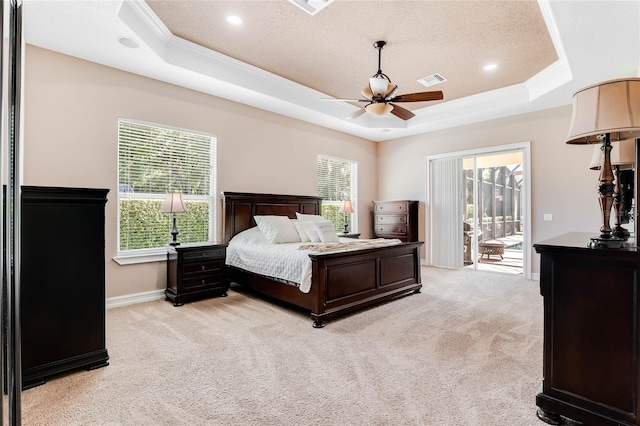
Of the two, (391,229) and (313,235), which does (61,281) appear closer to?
(313,235)

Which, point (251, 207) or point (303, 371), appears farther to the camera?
point (251, 207)

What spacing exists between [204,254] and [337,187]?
11.3 feet

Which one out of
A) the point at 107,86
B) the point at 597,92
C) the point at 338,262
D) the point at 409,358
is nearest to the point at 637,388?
the point at 409,358

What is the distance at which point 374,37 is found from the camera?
3.63 m

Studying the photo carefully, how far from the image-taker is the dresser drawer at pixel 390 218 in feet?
21.6

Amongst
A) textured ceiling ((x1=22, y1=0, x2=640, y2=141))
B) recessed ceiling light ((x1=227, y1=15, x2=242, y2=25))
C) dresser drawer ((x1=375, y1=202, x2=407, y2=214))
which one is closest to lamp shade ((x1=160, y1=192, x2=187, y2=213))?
textured ceiling ((x1=22, y1=0, x2=640, y2=141))

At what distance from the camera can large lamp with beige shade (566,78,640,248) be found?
62.1 inches

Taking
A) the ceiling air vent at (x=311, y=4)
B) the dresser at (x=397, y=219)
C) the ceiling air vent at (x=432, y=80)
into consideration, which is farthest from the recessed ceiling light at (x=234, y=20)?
the dresser at (x=397, y=219)

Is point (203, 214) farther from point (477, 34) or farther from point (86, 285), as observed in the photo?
point (477, 34)

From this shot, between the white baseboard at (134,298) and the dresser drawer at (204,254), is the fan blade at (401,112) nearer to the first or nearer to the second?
the dresser drawer at (204,254)

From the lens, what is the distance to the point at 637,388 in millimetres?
1526

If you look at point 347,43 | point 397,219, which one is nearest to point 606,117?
point 347,43

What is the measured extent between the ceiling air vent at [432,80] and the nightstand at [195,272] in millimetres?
3745

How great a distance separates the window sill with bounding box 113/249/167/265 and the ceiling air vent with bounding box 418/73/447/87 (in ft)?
14.5
